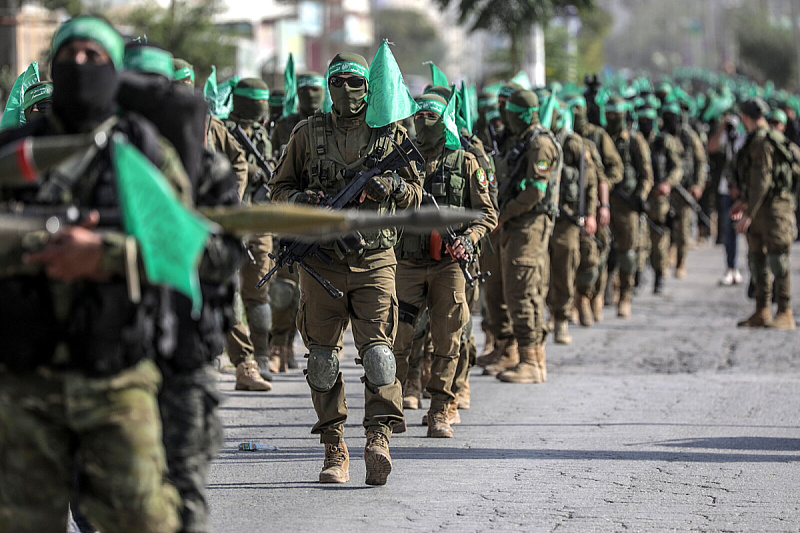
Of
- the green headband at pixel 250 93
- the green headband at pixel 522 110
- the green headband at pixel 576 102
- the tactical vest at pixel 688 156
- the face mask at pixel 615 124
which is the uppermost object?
the green headband at pixel 250 93

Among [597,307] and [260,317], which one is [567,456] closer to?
[260,317]

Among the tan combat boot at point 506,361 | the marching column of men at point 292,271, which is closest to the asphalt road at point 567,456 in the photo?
the tan combat boot at point 506,361

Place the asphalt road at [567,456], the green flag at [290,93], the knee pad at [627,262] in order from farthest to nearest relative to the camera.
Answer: the knee pad at [627,262] → the green flag at [290,93] → the asphalt road at [567,456]

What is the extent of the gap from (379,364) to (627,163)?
8258 mm

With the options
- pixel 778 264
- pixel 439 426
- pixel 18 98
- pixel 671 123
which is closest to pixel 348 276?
pixel 439 426

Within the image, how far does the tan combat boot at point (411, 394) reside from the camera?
8984mm

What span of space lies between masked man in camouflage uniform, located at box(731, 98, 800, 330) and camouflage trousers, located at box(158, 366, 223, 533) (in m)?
9.38

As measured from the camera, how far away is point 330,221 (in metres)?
4.11

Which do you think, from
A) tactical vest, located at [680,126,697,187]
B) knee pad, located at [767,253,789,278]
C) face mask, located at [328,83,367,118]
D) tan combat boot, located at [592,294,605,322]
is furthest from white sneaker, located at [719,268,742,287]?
face mask, located at [328,83,367,118]

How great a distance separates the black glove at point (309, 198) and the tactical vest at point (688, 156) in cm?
1150

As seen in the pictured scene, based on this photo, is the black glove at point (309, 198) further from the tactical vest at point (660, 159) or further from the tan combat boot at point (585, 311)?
the tactical vest at point (660, 159)

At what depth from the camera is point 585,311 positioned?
1360cm

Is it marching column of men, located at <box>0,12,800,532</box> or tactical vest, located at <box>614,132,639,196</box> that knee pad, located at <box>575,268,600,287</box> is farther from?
tactical vest, located at <box>614,132,639,196</box>

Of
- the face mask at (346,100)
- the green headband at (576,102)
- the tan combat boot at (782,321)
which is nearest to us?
the face mask at (346,100)
